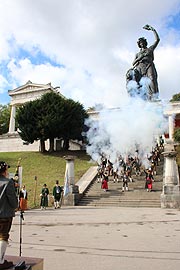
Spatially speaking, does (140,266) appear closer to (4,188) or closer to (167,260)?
(167,260)

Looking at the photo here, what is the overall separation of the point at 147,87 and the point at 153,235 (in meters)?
27.8

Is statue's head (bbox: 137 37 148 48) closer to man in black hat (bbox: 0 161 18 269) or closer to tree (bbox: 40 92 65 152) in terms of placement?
tree (bbox: 40 92 65 152)

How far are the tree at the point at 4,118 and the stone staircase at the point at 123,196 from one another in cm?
5874

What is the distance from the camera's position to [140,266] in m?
5.59

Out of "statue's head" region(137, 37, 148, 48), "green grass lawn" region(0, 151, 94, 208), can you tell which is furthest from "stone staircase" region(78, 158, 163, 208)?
"statue's head" region(137, 37, 148, 48)

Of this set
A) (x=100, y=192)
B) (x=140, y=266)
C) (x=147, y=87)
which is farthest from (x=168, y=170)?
(x=147, y=87)

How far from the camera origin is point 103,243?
25.8ft

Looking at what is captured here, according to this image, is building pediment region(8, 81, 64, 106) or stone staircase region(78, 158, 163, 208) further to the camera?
building pediment region(8, 81, 64, 106)

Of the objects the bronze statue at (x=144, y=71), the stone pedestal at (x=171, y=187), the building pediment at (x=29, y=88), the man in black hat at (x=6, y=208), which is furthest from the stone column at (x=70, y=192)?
the building pediment at (x=29, y=88)

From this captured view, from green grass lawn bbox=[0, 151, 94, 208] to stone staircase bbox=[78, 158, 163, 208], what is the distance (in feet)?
11.2

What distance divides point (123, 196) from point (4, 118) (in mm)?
66457

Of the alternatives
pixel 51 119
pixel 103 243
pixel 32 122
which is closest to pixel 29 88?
pixel 32 122

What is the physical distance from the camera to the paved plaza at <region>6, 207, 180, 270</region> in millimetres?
5828

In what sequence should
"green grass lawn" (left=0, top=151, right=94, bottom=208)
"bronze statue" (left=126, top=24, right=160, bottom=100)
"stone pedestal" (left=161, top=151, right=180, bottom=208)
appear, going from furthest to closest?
"bronze statue" (left=126, top=24, right=160, bottom=100), "green grass lawn" (left=0, top=151, right=94, bottom=208), "stone pedestal" (left=161, top=151, right=180, bottom=208)
